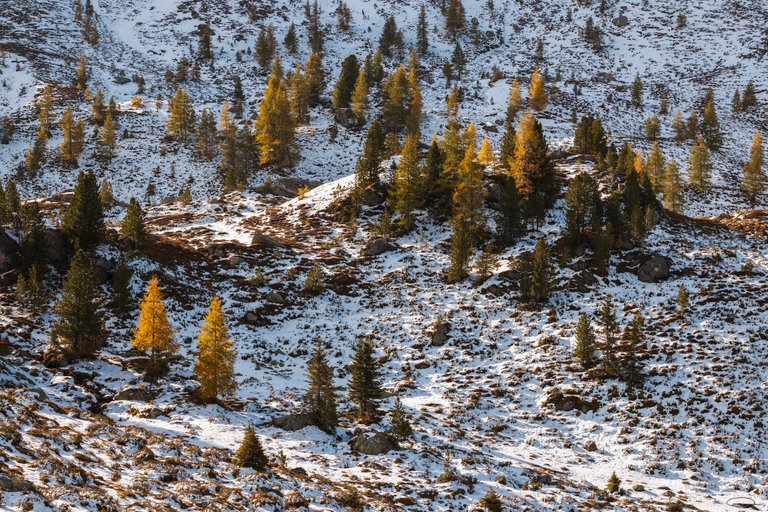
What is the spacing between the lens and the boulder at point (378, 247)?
180 ft

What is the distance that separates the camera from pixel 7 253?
40.8 meters

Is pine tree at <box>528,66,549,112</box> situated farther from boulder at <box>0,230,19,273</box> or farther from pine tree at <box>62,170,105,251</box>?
boulder at <box>0,230,19,273</box>

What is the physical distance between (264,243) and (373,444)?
33971 mm

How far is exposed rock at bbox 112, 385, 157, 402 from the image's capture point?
93.7ft

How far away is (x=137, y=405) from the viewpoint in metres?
27.6

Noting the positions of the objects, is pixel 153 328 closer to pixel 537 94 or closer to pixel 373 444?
pixel 373 444

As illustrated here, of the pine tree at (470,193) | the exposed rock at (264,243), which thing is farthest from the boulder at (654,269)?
the exposed rock at (264,243)

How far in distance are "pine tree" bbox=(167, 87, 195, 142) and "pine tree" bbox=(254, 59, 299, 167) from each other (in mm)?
15735

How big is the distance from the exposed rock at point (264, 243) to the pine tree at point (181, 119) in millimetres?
45806

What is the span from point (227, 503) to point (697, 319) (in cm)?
3464

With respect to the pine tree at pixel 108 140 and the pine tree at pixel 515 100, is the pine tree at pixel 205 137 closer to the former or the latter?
the pine tree at pixel 108 140

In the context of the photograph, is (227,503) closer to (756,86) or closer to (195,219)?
(195,219)

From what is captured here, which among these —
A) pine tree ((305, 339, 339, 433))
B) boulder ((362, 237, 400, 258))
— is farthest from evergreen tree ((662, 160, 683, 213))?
pine tree ((305, 339, 339, 433))

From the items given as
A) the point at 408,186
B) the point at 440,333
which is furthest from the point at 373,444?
the point at 408,186
